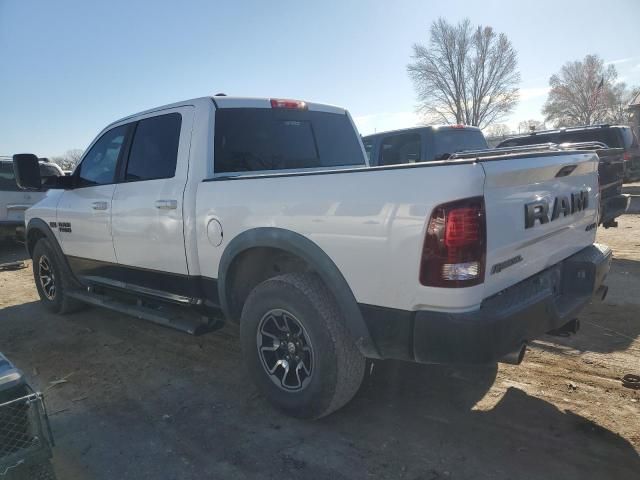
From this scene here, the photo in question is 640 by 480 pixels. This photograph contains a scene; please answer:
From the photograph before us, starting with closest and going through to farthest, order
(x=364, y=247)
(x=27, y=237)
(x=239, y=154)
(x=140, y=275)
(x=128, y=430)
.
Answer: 1. (x=364, y=247)
2. (x=128, y=430)
3. (x=239, y=154)
4. (x=140, y=275)
5. (x=27, y=237)

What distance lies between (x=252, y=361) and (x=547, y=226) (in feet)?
6.52

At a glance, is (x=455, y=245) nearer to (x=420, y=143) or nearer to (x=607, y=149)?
(x=607, y=149)

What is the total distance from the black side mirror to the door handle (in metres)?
1.63

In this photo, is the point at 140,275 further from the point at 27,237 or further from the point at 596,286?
the point at 596,286

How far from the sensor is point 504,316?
224 cm

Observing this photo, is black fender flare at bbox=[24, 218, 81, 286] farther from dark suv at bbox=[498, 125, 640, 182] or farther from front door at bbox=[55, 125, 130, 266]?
dark suv at bbox=[498, 125, 640, 182]

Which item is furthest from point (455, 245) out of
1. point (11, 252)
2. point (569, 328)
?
point (11, 252)

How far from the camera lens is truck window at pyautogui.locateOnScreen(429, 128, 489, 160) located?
7.37 meters

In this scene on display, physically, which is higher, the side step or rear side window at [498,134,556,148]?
rear side window at [498,134,556,148]

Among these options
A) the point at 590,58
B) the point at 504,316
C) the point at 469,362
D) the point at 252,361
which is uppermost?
the point at 590,58

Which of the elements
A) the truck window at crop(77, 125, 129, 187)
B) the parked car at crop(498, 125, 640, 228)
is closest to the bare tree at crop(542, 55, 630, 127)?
the parked car at crop(498, 125, 640, 228)

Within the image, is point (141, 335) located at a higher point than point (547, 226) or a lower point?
A: lower

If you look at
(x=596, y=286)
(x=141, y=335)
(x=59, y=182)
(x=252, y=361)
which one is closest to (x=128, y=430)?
(x=252, y=361)

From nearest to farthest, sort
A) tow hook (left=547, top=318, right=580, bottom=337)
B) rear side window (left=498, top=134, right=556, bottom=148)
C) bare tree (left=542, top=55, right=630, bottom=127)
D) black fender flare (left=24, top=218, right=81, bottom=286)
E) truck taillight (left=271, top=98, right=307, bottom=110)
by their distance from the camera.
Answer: tow hook (left=547, top=318, right=580, bottom=337)
truck taillight (left=271, top=98, right=307, bottom=110)
black fender flare (left=24, top=218, right=81, bottom=286)
rear side window (left=498, top=134, right=556, bottom=148)
bare tree (left=542, top=55, right=630, bottom=127)
